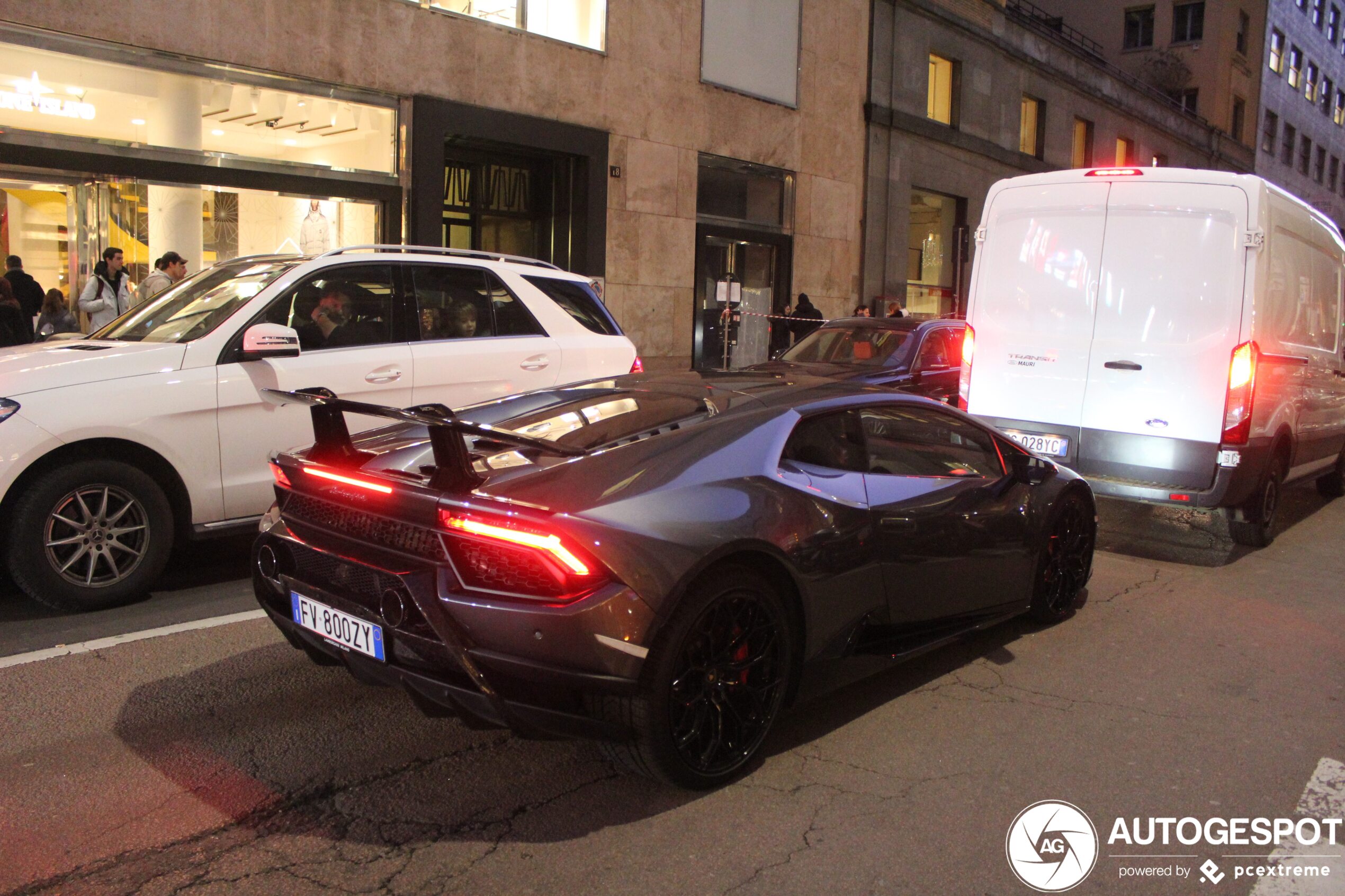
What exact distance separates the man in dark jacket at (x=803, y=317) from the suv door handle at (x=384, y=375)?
13.9 m

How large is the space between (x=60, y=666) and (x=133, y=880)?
6.89 ft

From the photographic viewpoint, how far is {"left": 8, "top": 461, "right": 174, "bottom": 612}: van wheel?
5273 millimetres

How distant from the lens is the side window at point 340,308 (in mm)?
6367

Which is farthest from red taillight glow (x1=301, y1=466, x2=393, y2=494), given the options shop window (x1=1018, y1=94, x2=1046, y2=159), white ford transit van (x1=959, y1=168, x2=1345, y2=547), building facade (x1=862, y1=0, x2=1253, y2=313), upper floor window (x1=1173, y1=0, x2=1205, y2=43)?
upper floor window (x1=1173, y1=0, x2=1205, y2=43)

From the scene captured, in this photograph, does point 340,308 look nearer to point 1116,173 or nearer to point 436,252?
point 436,252

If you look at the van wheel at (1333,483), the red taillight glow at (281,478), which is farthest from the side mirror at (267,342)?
Answer: the van wheel at (1333,483)

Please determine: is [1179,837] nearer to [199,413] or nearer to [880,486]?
[880,486]

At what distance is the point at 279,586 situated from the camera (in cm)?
387

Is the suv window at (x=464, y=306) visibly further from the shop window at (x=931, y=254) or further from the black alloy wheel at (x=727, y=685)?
the shop window at (x=931, y=254)

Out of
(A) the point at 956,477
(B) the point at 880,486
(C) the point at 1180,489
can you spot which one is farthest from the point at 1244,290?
(B) the point at 880,486

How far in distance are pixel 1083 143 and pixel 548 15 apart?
20604 mm

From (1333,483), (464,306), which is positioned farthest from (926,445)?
(1333,483)

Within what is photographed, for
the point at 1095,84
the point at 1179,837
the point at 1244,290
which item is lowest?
the point at 1179,837

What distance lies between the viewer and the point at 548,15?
16.0 meters
